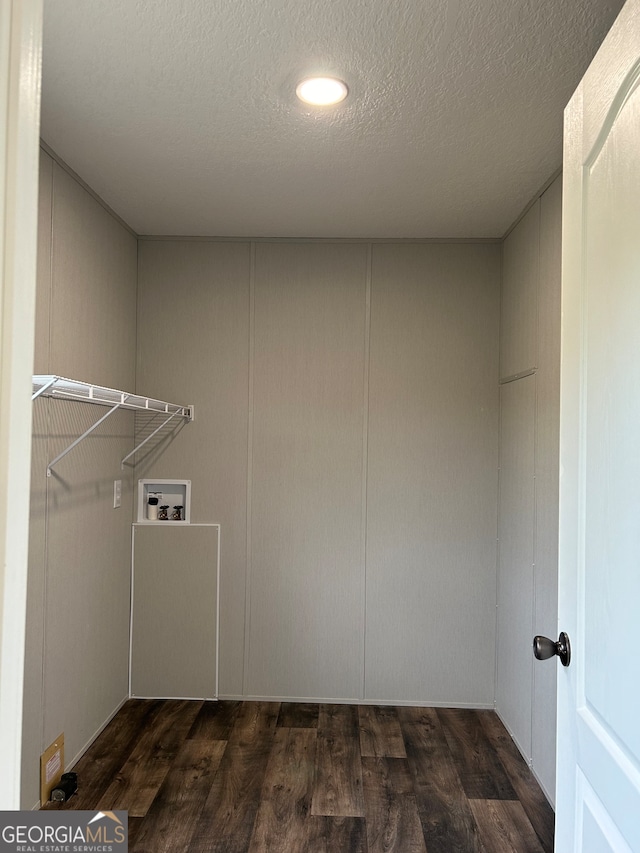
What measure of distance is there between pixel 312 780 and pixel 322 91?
264 centimetres

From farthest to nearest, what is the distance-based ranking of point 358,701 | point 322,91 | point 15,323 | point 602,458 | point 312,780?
point 358,701 → point 312,780 → point 322,91 → point 602,458 → point 15,323

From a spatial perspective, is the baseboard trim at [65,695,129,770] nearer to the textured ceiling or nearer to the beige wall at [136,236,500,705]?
the beige wall at [136,236,500,705]

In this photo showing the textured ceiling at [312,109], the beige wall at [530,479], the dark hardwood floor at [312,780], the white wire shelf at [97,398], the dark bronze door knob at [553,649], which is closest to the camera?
the dark bronze door knob at [553,649]

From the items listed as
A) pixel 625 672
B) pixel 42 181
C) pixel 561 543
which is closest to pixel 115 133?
pixel 42 181

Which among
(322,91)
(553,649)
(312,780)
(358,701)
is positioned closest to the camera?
(553,649)

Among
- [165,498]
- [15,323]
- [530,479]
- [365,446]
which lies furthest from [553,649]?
[165,498]

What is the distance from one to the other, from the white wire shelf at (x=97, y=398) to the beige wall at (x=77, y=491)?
84 mm

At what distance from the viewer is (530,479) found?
2.97 m

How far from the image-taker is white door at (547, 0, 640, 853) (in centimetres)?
105

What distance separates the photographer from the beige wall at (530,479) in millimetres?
2643

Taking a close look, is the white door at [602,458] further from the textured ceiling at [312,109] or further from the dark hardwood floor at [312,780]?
the dark hardwood floor at [312,780]

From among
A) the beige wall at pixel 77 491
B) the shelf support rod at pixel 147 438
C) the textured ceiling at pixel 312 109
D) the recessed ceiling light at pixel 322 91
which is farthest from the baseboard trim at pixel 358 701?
the recessed ceiling light at pixel 322 91

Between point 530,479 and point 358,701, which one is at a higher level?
point 530,479

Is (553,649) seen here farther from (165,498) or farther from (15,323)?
(165,498)
